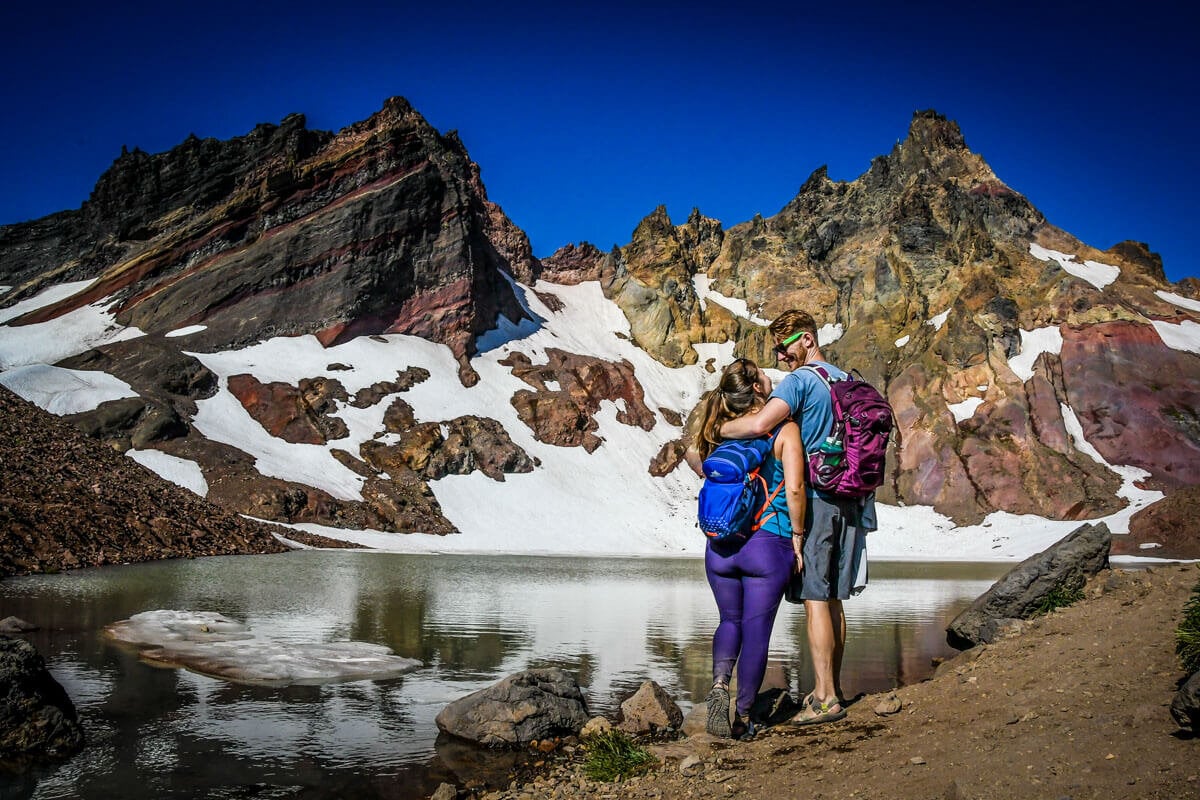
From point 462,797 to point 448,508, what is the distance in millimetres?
52144

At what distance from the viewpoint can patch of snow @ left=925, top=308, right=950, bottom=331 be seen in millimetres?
80250

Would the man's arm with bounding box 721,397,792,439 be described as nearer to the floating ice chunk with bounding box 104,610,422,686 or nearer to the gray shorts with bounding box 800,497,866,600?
the gray shorts with bounding box 800,497,866,600

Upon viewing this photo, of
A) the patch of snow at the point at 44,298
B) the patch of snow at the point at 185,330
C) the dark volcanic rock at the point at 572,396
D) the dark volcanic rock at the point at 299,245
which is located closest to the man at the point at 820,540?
the dark volcanic rock at the point at 572,396

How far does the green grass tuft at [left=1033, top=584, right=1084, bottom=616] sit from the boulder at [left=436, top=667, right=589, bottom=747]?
609 centimetres

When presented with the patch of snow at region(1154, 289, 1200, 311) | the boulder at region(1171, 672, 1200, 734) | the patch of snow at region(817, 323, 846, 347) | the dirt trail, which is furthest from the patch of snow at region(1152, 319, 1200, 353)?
the boulder at region(1171, 672, 1200, 734)

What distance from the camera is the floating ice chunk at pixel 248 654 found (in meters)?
9.97

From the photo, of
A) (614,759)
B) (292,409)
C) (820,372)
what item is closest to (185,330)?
(292,409)

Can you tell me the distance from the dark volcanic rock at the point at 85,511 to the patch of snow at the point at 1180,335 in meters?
75.3

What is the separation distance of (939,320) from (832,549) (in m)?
82.8

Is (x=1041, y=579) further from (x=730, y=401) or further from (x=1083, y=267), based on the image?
(x=1083, y=267)

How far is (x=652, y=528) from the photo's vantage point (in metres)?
64.1

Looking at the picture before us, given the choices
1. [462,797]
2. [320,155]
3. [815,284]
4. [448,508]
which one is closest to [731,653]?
[462,797]

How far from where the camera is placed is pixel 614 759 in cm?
586

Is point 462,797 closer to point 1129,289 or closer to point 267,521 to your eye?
point 267,521
